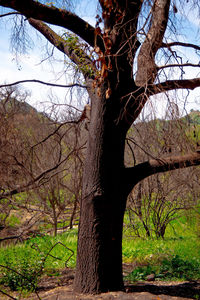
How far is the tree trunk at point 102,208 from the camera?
4.04 metres

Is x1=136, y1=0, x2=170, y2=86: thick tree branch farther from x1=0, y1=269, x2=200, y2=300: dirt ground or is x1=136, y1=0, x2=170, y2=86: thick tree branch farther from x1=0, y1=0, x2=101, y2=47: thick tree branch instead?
x1=0, y1=269, x2=200, y2=300: dirt ground

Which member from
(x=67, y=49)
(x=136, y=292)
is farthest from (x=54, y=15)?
(x=136, y=292)

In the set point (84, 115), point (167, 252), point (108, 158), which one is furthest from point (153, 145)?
point (108, 158)

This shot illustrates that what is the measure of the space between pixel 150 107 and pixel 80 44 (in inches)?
62.1

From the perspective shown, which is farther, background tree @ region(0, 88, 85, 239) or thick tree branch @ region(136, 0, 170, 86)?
background tree @ region(0, 88, 85, 239)

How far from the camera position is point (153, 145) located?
874 centimetres

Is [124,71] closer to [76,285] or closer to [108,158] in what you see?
[108,158]

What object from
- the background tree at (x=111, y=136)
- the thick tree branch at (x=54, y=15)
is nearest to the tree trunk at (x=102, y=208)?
the background tree at (x=111, y=136)

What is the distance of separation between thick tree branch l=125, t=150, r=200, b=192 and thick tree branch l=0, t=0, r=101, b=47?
5.66 feet

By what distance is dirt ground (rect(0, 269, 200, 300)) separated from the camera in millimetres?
3879

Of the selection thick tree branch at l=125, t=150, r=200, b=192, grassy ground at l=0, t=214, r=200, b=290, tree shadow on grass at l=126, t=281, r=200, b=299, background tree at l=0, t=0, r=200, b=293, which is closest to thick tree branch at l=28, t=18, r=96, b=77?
background tree at l=0, t=0, r=200, b=293

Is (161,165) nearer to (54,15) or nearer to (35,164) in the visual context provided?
(54,15)

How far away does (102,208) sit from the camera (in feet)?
13.5

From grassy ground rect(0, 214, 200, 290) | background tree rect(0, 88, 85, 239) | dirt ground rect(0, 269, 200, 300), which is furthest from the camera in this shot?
background tree rect(0, 88, 85, 239)
